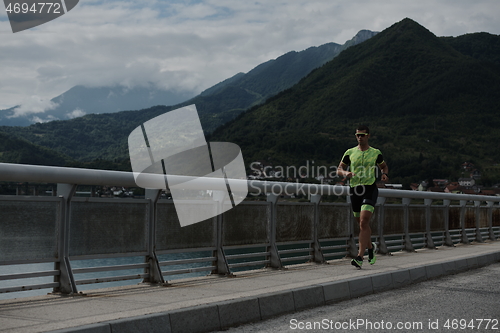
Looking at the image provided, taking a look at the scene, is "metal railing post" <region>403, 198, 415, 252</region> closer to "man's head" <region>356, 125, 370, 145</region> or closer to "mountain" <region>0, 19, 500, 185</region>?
"man's head" <region>356, 125, 370, 145</region>

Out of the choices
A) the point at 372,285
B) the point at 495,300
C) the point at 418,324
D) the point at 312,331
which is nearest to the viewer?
the point at 312,331

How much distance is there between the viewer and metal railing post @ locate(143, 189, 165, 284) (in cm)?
671

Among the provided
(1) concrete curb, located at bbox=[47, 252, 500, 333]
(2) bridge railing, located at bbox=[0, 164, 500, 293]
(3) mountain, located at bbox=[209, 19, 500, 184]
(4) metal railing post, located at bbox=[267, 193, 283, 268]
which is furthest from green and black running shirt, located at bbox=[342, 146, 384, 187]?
(3) mountain, located at bbox=[209, 19, 500, 184]

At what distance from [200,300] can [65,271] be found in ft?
4.33

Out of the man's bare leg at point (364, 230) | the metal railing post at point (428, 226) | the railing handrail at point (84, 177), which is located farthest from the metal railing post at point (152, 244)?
the metal railing post at point (428, 226)

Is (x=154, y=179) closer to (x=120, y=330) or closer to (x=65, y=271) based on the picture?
(x=65, y=271)

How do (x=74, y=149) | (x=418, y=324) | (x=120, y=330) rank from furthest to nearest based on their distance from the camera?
1. (x=74, y=149)
2. (x=418, y=324)
3. (x=120, y=330)

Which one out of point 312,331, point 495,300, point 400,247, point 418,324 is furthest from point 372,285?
point 400,247

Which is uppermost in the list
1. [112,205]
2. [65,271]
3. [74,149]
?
[74,149]

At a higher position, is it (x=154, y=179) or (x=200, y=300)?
(x=154, y=179)

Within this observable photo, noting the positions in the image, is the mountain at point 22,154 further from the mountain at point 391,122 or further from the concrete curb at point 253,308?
the concrete curb at point 253,308

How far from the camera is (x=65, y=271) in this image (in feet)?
18.7

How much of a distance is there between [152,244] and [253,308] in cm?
160

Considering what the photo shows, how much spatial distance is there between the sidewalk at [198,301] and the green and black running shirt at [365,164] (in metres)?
1.32
